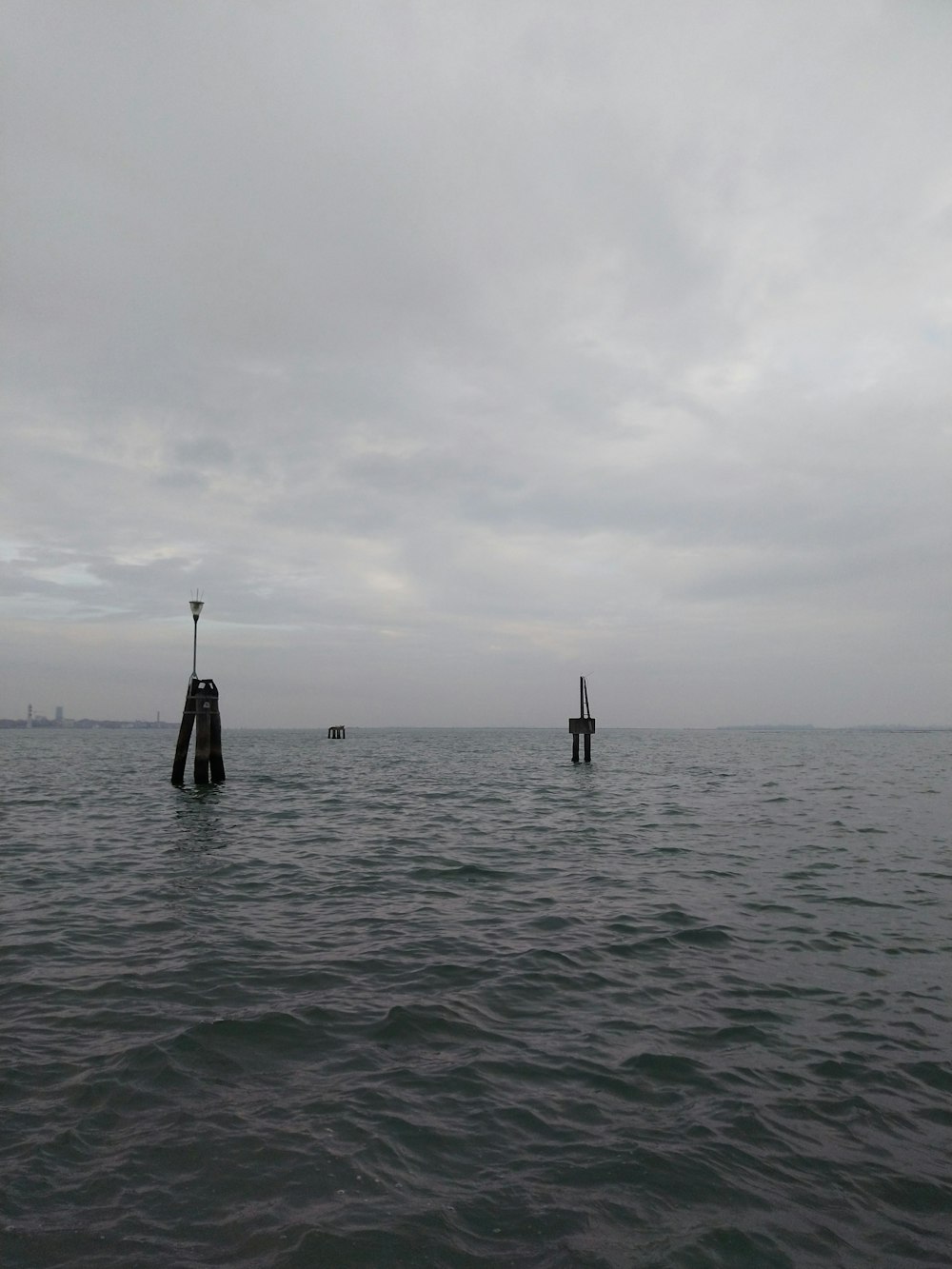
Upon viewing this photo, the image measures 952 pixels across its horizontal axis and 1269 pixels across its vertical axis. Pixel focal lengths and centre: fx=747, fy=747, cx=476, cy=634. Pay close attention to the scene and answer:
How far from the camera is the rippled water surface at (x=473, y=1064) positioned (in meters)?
4.19

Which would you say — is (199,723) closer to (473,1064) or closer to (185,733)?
(185,733)

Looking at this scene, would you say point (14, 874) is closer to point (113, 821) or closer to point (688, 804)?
point (113, 821)

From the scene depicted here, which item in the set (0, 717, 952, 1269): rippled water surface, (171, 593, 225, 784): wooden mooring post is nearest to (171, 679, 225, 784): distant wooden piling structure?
(171, 593, 225, 784): wooden mooring post

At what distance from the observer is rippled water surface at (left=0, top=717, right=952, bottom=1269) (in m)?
4.19

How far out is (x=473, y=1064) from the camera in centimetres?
611

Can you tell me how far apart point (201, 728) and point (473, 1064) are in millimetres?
24416

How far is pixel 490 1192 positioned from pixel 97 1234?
85.2 inches

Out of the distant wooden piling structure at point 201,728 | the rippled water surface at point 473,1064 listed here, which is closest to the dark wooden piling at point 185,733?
the distant wooden piling structure at point 201,728

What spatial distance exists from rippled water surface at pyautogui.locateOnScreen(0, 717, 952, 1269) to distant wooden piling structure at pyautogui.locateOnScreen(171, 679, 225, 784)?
1272cm

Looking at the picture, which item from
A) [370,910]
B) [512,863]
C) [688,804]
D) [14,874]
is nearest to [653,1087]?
[370,910]

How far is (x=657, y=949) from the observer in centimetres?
926

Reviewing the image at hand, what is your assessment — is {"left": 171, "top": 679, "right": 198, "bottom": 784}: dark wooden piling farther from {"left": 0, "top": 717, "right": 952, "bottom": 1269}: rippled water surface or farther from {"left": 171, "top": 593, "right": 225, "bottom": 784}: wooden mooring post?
{"left": 0, "top": 717, "right": 952, "bottom": 1269}: rippled water surface

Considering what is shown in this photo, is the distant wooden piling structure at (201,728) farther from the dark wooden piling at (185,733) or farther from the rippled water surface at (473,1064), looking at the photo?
the rippled water surface at (473,1064)

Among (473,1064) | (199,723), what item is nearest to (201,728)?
(199,723)
